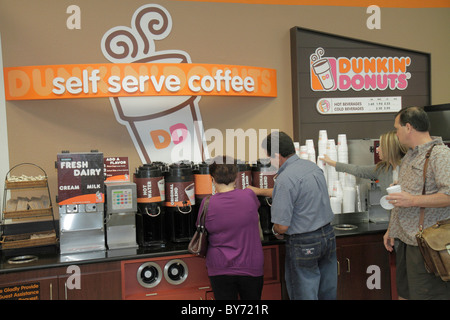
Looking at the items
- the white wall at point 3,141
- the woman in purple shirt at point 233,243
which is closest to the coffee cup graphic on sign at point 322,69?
the woman in purple shirt at point 233,243

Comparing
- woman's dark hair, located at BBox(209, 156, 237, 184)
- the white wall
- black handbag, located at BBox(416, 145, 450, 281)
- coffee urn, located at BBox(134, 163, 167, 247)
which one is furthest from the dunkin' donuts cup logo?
black handbag, located at BBox(416, 145, 450, 281)

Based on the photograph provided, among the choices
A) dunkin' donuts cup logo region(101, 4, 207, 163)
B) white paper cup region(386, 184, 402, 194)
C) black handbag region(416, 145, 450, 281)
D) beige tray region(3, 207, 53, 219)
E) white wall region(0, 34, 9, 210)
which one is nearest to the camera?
black handbag region(416, 145, 450, 281)

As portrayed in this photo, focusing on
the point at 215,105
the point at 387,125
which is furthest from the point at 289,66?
the point at 387,125

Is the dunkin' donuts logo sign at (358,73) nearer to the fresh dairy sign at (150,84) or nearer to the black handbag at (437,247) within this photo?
the fresh dairy sign at (150,84)

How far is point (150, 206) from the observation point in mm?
3137

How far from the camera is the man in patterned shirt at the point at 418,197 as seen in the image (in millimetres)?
2393

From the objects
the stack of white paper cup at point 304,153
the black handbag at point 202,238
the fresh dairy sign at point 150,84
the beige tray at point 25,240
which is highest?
the fresh dairy sign at point 150,84

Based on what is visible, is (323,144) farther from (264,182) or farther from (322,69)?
(322,69)

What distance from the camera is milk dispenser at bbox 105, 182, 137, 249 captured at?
3.05 m

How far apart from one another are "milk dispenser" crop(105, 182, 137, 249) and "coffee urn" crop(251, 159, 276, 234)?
3.28 feet

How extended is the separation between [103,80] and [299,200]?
7.00 feet

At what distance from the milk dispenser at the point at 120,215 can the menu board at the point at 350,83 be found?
2.18 m

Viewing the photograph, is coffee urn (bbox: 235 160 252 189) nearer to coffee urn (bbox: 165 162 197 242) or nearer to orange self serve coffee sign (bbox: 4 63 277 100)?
Result: coffee urn (bbox: 165 162 197 242)

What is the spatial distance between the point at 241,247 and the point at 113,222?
109 cm
